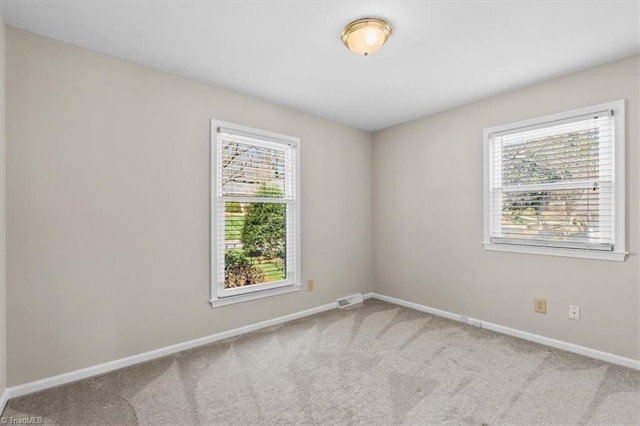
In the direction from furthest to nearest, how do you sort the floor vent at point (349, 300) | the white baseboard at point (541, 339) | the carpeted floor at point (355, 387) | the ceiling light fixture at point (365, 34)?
the floor vent at point (349, 300) < the white baseboard at point (541, 339) < the ceiling light fixture at point (365, 34) < the carpeted floor at point (355, 387)

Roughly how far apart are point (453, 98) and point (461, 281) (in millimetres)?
1913

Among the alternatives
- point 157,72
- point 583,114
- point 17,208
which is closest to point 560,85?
point 583,114

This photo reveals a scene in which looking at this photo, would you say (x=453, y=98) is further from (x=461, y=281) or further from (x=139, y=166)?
(x=139, y=166)

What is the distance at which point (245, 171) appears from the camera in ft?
10.3

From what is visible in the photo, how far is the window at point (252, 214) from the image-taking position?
2.92 m

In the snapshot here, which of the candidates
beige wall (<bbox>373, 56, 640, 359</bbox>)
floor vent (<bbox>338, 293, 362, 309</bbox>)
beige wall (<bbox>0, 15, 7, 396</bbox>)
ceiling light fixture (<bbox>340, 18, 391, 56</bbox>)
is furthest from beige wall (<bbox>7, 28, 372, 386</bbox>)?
beige wall (<bbox>373, 56, 640, 359</bbox>)

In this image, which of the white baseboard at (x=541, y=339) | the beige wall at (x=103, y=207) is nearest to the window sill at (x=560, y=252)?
the white baseboard at (x=541, y=339)

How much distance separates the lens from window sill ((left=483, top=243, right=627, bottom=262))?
2.42 meters

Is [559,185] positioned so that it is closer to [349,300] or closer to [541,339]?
[541,339]

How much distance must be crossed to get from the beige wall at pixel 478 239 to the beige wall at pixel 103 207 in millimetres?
1839

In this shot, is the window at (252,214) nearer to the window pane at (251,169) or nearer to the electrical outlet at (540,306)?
the window pane at (251,169)

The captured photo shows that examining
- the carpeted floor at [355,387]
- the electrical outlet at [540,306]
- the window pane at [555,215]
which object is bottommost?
the carpeted floor at [355,387]

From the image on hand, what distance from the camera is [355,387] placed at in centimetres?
212

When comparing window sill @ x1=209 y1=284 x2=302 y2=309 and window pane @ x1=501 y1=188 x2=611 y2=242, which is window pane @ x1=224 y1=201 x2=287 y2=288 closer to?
window sill @ x1=209 y1=284 x2=302 y2=309
